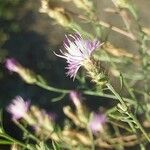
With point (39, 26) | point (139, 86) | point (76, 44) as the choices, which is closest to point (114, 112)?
point (76, 44)

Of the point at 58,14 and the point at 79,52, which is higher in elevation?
the point at 79,52

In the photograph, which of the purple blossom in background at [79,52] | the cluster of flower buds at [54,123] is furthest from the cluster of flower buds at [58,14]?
the purple blossom in background at [79,52]

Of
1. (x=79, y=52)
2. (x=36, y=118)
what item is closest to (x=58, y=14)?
(x=36, y=118)

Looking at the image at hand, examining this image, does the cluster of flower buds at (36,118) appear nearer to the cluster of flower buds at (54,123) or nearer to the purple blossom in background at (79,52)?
the cluster of flower buds at (54,123)

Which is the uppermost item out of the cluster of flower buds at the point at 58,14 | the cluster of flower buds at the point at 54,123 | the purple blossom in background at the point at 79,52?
the purple blossom in background at the point at 79,52

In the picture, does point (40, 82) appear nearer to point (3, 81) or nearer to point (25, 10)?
point (3, 81)

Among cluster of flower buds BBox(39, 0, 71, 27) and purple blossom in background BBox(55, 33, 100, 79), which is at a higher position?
purple blossom in background BBox(55, 33, 100, 79)

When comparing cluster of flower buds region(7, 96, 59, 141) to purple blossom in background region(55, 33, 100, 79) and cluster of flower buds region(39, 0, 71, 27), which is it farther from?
purple blossom in background region(55, 33, 100, 79)

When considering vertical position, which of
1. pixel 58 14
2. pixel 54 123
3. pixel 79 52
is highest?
pixel 79 52

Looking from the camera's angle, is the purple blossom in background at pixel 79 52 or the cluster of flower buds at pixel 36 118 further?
the cluster of flower buds at pixel 36 118

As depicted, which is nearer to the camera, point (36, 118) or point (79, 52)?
point (79, 52)

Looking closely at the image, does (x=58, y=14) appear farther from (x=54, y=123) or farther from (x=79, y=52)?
(x=79, y=52)

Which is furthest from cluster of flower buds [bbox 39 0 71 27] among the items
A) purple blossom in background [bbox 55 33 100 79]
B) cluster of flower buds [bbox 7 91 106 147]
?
purple blossom in background [bbox 55 33 100 79]
